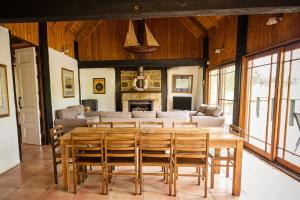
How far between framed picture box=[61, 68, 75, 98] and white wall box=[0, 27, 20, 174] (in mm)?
2501

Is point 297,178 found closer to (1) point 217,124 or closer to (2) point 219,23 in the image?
(1) point 217,124

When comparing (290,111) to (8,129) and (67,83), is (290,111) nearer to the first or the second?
(8,129)

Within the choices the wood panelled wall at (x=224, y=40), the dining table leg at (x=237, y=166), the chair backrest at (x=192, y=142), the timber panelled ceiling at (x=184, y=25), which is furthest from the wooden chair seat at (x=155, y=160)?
the timber panelled ceiling at (x=184, y=25)

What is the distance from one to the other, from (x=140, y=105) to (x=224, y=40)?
4745 millimetres

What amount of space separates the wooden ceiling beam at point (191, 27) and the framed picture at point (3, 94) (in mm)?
6038

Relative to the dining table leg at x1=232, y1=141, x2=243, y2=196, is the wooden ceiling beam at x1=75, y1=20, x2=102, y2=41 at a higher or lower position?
higher

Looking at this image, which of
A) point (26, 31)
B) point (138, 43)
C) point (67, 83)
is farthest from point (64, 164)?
point (138, 43)

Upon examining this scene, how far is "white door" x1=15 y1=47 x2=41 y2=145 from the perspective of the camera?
13.5 feet

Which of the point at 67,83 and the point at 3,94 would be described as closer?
the point at 3,94

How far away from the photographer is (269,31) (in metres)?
3.32

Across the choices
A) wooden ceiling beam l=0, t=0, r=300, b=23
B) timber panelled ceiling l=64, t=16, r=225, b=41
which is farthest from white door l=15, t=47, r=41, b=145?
timber panelled ceiling l=64, t=16, r=225, b=41

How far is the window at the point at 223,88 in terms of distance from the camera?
5.30 meters

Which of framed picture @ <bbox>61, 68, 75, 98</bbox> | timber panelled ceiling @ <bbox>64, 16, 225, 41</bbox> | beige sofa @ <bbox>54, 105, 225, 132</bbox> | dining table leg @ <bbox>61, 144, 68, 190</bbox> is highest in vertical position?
timber panelled ceiling @ <bbox>64, 16, 225, 41</bbox>

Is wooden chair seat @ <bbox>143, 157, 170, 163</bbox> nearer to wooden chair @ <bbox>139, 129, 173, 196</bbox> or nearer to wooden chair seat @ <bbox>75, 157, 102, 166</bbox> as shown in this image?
wooden chair @ <bbox>139, 129, 173, 196</bbox>
